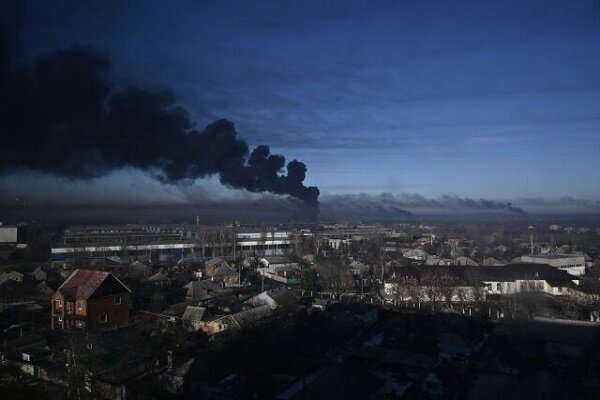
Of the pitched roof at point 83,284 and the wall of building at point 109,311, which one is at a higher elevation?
the pitched roof at point 83,284

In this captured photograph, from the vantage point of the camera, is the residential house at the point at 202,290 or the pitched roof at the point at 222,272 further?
the pitched roof at the point at 222,272

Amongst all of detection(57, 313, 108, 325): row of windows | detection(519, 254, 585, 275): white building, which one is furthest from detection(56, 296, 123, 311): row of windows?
detection(519, 254, 585, 275): white building

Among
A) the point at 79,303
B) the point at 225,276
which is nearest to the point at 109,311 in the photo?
the point at 79,303

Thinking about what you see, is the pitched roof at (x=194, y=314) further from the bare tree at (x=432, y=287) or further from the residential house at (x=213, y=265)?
the residential house at (x=213, y=265)

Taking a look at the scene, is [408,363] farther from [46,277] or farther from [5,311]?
Result: [46,277]

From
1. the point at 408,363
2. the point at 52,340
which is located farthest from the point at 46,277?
the point at 408,363

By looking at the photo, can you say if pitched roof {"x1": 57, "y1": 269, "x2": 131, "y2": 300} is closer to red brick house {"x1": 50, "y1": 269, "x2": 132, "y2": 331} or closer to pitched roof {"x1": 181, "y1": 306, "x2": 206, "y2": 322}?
red brick house {"x1": 50, "y1": 269, "x2": 132, "y2": 331}

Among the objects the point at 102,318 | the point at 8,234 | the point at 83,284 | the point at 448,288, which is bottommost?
the point at 102,318

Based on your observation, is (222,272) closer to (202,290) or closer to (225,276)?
(225,276)

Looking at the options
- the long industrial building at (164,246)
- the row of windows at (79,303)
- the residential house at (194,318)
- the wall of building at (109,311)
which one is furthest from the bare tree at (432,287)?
the long industrial building at (164,246)
